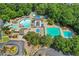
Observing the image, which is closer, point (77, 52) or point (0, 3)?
point (77, 52)

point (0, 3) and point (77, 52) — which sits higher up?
point (0, 3)

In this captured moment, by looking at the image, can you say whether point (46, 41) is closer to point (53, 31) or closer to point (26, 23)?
point (53, 31)

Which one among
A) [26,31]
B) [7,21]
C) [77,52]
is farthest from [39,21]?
[77,52]

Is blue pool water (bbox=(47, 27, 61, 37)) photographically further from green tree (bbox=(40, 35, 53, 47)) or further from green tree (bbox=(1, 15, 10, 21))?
green tree (bbox=(1, 15, 10, 21))

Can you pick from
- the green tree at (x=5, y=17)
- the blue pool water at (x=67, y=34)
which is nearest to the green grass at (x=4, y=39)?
the green tree at (x=5, y=17)

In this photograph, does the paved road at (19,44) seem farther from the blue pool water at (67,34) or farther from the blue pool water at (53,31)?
the blue pool water at (67,34)

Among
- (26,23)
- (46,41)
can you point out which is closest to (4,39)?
(26,23)

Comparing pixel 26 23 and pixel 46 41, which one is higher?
pixel 26 23

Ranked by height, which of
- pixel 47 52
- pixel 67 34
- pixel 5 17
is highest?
pixel 5 17

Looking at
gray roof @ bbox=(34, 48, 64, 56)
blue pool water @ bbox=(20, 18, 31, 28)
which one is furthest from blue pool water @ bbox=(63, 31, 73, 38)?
blue pool water @ bbox=(20, 18, 31, 28)

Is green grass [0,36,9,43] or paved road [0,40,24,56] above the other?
green grass [0,36,9,43]

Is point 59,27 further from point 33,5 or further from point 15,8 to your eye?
point 15,8
